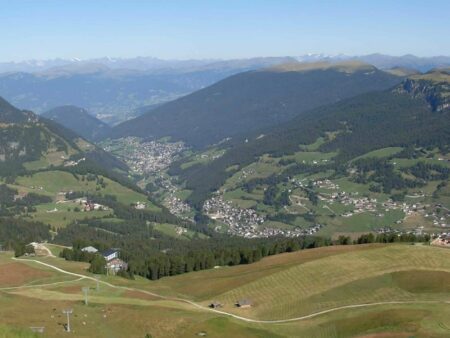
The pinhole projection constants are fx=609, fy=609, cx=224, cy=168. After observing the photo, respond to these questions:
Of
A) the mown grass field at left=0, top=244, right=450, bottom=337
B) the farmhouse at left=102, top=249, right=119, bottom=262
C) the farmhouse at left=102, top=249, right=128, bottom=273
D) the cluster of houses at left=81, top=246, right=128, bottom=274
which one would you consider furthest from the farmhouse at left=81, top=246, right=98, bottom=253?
the mown grass field at left=0, top=244, right=450, bottom=337

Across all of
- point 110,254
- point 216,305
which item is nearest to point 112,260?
point 110,254

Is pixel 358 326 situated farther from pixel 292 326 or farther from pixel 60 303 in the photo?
pixel 60 303

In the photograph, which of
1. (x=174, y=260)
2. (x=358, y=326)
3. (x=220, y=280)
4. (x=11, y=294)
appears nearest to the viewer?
(x=358, y=326)

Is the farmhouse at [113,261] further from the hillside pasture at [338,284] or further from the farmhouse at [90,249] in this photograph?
the hillside pasture at [338,284]

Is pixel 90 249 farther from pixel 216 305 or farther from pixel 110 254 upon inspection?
pixel 216 305

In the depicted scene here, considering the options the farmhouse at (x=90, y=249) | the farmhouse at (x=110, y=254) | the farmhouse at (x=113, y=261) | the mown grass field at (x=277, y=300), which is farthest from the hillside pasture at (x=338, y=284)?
the farmhouse at (x=90, y=249)

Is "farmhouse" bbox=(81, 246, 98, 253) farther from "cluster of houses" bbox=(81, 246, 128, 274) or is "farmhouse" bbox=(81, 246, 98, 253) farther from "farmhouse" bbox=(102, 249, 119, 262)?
"farmhouse" bbox=(102, 249, 119, 262)

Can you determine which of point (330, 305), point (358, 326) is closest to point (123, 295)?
point (330, 305)
